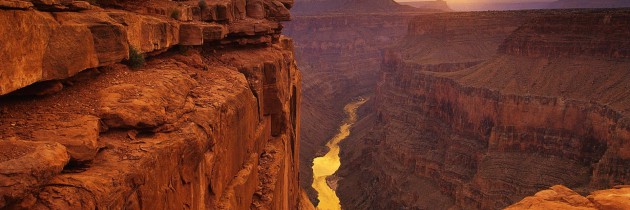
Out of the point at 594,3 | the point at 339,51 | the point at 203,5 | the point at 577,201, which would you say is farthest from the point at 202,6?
the point at 594,3

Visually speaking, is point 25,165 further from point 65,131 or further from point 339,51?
point 339,51

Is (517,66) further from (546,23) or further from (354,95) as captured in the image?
(354,95)

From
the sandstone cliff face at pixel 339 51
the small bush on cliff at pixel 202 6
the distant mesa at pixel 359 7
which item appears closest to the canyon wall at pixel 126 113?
the small bush on cliff at pixel 202 6

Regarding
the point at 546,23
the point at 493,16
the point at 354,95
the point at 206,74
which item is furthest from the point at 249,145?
the point at 354,95

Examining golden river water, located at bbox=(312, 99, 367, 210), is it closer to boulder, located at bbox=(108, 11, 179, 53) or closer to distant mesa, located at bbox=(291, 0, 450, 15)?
boulder, located at bbox=(108, 11, 179, 53)

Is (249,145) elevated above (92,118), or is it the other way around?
(92,118)

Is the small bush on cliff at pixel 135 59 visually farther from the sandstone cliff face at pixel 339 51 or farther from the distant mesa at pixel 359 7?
the distant mesa at pixel 359 7
